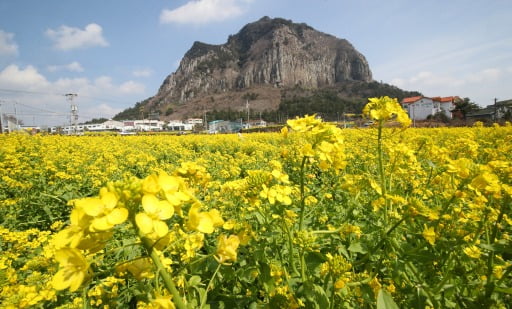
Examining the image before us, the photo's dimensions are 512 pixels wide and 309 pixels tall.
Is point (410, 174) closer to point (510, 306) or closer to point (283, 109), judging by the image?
point (510, 306)

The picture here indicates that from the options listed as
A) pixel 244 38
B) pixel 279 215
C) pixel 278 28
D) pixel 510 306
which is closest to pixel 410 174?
pixel 510 306

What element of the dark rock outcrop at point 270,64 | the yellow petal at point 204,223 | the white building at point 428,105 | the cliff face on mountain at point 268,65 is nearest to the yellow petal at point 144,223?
the yellow petal at point 204,223

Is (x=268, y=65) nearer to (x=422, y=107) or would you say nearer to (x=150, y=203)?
(x=422, y=107)

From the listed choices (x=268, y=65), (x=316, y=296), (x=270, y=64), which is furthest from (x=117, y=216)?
(x=270, y=64)

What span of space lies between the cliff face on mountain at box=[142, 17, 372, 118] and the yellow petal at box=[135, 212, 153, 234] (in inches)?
5115

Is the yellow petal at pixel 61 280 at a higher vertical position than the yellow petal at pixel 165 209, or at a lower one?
lower

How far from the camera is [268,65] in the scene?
140m

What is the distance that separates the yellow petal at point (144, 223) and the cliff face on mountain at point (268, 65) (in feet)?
426

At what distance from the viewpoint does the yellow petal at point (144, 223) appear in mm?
660

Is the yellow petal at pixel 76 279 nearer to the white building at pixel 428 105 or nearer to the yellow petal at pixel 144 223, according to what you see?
the yellow petal at pixel 144 223

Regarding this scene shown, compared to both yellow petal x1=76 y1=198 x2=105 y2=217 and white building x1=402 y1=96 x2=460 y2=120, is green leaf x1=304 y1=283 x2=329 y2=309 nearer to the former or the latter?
yellow petal x1=76 y1=198 x2=105 y2=217

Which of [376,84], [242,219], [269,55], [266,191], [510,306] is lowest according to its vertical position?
[510,306]

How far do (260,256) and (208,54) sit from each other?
16864 centimetres

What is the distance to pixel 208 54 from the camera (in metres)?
157
